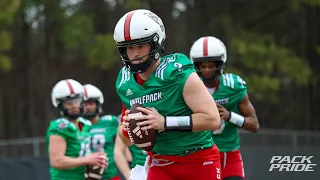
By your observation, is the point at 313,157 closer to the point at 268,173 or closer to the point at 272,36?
the point at 268,173

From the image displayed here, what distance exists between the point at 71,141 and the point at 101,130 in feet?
3.31

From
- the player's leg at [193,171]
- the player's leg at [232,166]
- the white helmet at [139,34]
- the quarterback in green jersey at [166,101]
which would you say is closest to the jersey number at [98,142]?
the player's leg at [232,166]

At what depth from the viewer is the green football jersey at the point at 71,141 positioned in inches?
277

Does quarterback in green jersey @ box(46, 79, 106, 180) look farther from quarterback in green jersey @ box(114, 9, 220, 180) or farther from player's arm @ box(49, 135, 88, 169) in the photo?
quarterback in green jersey @ box(114, 9, 220, 180)

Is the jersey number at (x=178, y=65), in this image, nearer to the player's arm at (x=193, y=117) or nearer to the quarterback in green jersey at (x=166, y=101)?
the quarterback in green jersey at (x=166, y=101)

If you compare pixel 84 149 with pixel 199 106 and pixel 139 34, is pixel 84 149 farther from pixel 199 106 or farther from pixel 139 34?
pixel 199 106

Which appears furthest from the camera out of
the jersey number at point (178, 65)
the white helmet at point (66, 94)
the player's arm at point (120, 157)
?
the player's arm at point (120, 157)

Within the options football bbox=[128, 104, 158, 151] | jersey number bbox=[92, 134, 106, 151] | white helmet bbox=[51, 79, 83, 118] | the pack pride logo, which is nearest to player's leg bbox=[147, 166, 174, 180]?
football bbox=[128, 104, 158, 151]

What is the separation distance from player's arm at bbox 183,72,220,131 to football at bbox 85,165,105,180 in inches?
111

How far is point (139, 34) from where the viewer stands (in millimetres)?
4914

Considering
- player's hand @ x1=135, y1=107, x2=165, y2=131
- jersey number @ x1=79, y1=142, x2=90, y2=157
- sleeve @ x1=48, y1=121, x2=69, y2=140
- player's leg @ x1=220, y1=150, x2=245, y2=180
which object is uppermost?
player's hand @ x1=135, y1=107, x2=165, y2=131

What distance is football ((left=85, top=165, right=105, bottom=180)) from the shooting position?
24.3ft

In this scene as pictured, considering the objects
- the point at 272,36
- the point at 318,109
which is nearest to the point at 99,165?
the point at 272,36

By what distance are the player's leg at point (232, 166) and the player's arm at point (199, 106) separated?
87.8 inches
